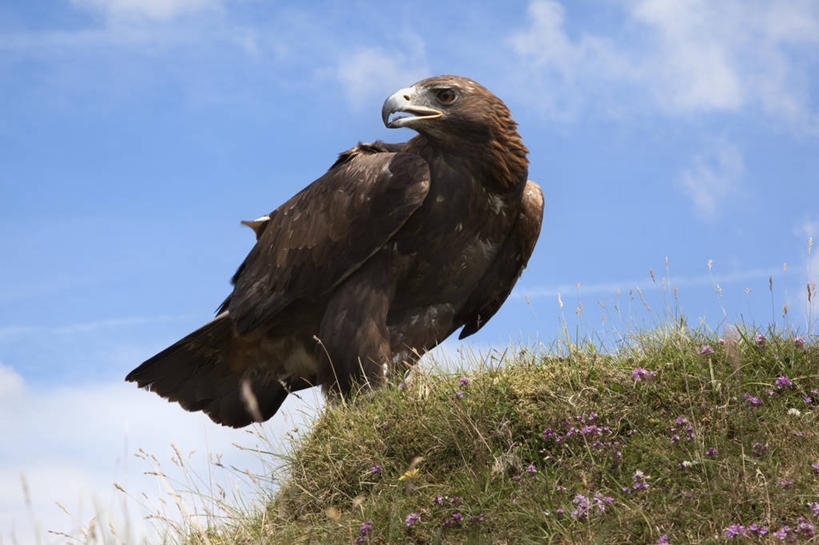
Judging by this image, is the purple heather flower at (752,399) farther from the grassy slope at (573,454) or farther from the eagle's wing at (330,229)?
the eagle's wing at (330,229)

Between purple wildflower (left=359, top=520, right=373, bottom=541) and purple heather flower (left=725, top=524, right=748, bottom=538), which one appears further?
purple wildflower (left=359, top=520, right=373, bottom=541)

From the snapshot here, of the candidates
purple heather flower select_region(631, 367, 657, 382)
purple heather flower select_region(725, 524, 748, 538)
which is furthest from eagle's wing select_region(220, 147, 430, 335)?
purple heather flower select_region(725, 524, 748, 538)

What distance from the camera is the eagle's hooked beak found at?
693 centimetres

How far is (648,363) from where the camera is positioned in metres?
6.22

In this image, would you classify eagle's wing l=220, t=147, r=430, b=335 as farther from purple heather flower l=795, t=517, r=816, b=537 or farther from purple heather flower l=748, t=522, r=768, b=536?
purple heather flower l=795, t=517, r=816, b=537

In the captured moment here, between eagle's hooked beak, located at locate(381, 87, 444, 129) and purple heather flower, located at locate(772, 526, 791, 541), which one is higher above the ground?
eagle's hooked beak, located at locate(381, 87, 444, 129)

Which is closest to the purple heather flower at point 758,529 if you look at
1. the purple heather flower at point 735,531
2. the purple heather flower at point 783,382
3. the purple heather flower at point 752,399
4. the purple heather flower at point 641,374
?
the purple heather flower at point 735,531

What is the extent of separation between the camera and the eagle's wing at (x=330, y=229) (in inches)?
271

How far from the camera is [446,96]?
7.02 metres

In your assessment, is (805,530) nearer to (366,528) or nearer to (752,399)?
(752,399)

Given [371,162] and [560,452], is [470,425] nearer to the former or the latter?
[560,452]

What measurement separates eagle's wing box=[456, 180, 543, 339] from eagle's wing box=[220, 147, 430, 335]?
121 centimetres

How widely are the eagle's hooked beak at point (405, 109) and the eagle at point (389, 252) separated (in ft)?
0.04

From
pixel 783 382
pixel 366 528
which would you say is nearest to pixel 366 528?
pixel 366 528
